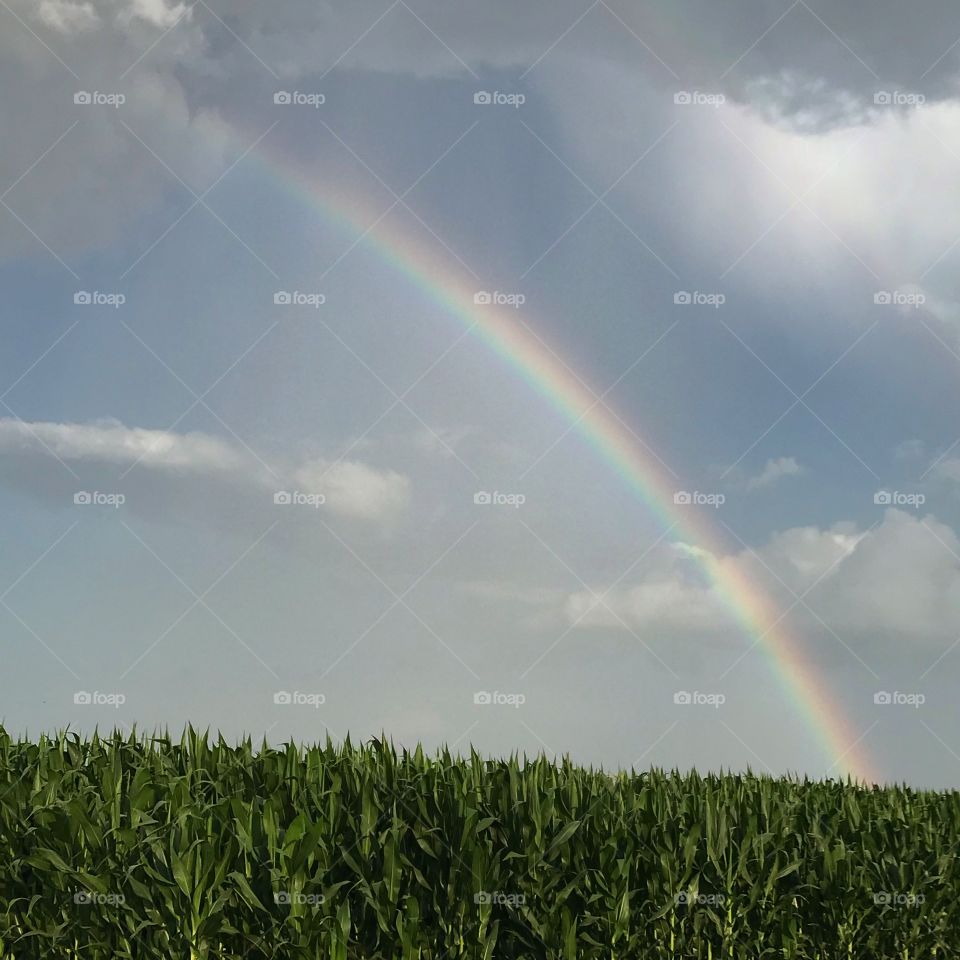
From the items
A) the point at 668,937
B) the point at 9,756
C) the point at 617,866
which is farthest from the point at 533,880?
the point at 9,756

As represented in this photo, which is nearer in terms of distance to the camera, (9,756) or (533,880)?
(533,880)

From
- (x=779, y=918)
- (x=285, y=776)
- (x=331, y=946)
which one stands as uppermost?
(x=285, y=776)

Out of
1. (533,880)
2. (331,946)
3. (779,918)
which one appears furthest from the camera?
(779,918)

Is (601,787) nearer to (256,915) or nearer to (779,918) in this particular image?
(779,918)

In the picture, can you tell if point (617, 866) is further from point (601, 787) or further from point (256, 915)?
point (256, 915)

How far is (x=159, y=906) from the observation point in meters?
6.57

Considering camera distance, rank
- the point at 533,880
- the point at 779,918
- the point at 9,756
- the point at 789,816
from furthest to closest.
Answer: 1. the point at 9,756
2. the point at 789,816
3. the point at 779,918
4. the point at 533,880

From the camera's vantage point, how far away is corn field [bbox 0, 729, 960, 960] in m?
6.57

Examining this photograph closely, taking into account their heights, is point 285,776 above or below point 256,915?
above

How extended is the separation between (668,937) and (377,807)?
2261 millimetres

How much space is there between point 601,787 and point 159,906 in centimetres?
351

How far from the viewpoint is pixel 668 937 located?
7172 mm

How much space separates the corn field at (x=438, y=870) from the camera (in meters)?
6.57

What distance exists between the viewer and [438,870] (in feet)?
22.7
